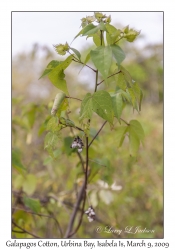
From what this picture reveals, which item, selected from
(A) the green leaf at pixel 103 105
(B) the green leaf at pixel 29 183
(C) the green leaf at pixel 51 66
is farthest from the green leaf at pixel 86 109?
(B) the green leaf at pixel 29 183

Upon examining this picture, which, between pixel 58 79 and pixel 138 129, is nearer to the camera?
pixel 58 79

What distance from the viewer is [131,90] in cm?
84

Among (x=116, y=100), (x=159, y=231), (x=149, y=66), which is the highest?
(x=149, y=66)

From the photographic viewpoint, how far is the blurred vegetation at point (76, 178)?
134 centimetres

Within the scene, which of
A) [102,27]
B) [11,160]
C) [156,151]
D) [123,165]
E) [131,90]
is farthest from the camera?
[156,151]

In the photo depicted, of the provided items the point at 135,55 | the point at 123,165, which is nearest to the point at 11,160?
the point at 123,165

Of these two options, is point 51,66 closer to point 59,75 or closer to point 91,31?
point 59,75

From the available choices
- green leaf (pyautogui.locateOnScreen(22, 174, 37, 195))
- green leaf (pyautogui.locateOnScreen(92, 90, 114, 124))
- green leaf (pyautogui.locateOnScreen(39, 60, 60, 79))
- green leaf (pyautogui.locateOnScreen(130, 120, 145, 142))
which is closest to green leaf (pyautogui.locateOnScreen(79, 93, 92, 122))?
green leaf (pyautogui.locateOnScreen(92, 90, 114, 124))

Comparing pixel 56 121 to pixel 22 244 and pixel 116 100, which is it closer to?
pixel 116 100

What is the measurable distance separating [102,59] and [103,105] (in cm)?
11

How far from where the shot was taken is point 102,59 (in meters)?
0.69

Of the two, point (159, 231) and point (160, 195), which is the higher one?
point (160, 195)

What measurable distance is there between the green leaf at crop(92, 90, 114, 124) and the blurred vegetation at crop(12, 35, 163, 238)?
0.28 meters

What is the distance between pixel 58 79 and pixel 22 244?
2.27 feet
